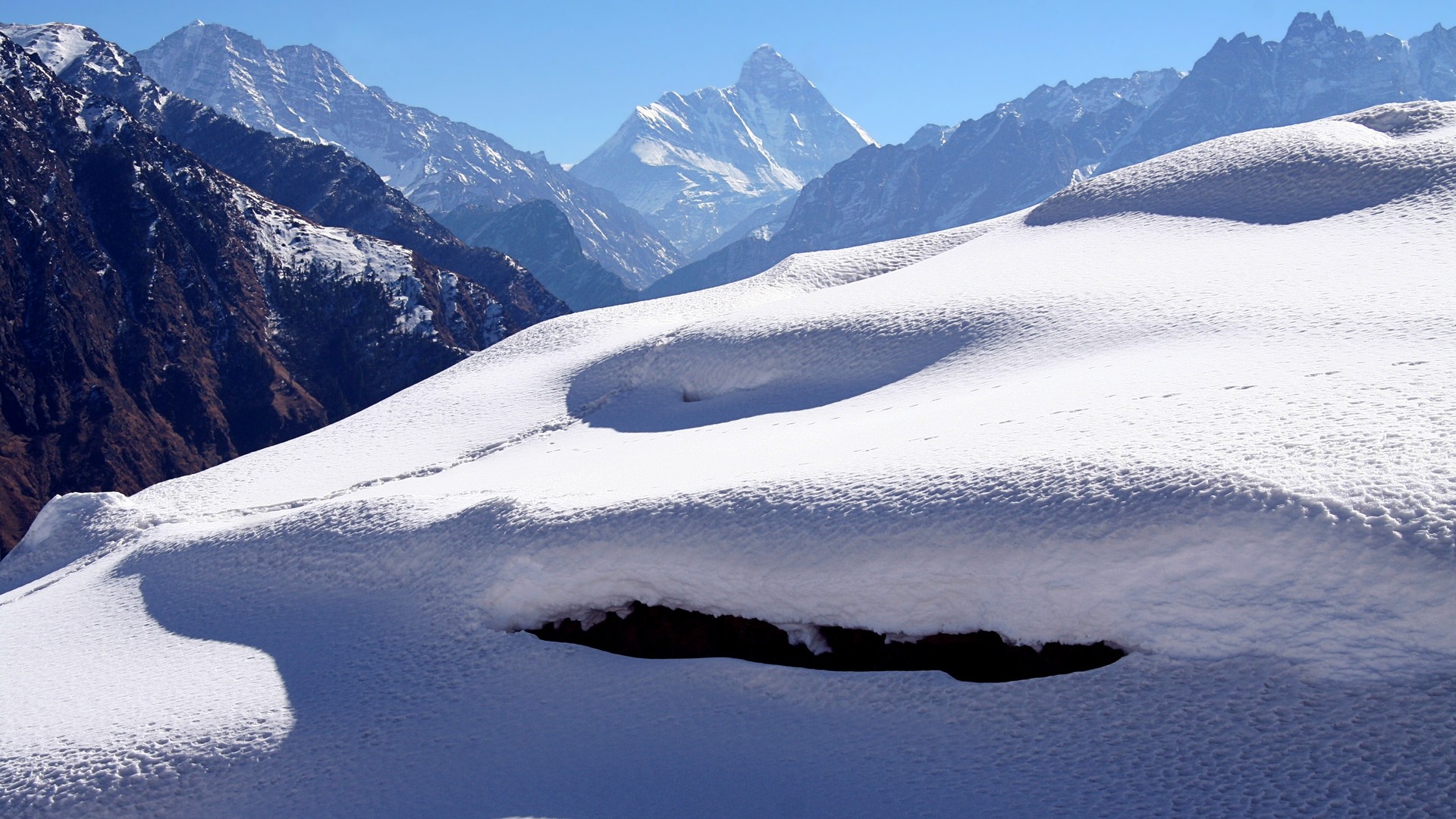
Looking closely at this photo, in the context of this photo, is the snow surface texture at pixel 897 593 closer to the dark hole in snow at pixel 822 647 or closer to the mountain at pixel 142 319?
the dark hole in snow at pixel 822 647

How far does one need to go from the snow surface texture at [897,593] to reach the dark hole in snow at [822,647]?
0.24 meters

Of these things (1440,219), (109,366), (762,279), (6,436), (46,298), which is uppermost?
(46,298)

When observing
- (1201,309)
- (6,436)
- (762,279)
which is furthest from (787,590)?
(6,436)

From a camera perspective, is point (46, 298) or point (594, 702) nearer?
point (594, 702)

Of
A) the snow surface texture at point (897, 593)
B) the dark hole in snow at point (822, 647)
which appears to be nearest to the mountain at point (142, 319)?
the snow surface texture at point (897, 593)

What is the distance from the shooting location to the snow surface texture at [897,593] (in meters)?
8.34

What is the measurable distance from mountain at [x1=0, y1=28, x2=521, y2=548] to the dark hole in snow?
529 ft

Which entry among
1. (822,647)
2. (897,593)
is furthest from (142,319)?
(897,593)

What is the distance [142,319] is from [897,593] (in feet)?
661

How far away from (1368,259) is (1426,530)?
12.2 meters

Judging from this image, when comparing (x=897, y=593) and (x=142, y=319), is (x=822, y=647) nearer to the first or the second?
(x=897, y=593)

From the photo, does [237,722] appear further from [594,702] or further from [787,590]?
[787,590]

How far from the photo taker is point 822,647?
11047mm

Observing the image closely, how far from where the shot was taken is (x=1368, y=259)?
18047 millimetres
